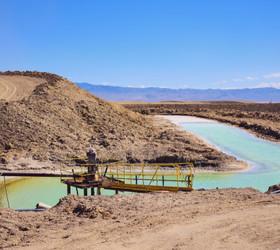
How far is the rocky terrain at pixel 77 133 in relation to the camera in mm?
32938

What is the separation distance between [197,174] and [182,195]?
12.6m

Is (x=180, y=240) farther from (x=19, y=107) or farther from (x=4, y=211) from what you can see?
(x=19, y=107)

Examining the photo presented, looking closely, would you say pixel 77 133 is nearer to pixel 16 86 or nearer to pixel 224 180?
pixel 224 180

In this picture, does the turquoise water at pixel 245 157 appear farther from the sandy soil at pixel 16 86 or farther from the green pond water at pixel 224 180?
the sandy soil at pixel 16 86

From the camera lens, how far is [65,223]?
14312 millimetres

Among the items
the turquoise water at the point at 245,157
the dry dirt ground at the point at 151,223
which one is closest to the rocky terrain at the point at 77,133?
the turquoise water at the point at 245,157

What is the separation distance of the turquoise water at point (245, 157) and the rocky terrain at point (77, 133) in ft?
7.66

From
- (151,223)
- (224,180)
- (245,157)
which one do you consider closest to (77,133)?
(245,157)

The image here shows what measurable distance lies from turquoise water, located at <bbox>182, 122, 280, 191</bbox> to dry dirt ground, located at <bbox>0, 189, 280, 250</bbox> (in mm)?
9495

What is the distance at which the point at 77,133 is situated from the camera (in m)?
36.6

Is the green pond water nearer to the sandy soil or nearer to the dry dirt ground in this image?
the dry dirt ground

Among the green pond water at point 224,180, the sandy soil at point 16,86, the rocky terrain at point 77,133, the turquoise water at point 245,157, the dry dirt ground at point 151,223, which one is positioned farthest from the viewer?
the sandy soil at point 16,86

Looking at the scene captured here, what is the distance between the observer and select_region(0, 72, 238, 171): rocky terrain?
32938 mm

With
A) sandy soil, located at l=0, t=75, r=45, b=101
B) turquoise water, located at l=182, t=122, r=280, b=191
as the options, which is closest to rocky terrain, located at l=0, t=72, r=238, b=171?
sandy soil, located at l=0, t=75, r=45, b=101
